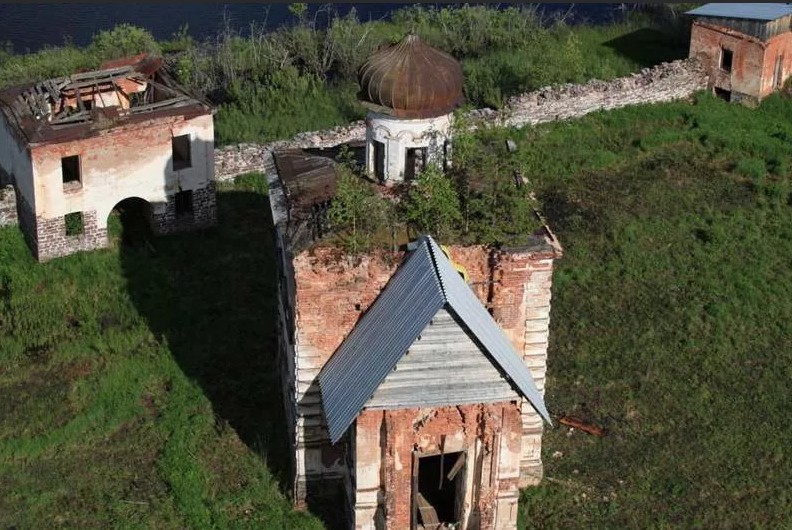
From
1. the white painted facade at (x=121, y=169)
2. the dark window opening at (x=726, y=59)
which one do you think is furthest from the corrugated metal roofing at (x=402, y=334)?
the dark window opening at (x=726, y=59)

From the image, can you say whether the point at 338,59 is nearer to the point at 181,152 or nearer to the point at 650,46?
the point at 650,46

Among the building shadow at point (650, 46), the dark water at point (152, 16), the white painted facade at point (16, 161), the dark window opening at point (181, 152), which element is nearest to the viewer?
the white painted facade at point (16, 161)

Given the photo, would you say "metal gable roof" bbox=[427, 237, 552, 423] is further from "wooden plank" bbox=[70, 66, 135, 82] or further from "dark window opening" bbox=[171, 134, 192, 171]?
"wooden plank" bbox=[70, 66, 135, 82]

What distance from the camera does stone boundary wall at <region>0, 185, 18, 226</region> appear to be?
2389cm

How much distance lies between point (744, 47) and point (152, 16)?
78.9ft

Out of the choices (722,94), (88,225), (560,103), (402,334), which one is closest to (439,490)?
(402,334)

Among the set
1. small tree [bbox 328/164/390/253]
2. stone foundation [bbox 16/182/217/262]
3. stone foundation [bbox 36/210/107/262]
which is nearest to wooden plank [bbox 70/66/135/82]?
stone foundation [bbox 16/182/217/262]

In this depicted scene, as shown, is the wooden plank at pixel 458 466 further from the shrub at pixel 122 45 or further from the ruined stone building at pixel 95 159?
the shrub at pixel 122 45

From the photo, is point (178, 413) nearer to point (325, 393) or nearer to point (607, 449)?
point (325, 393)

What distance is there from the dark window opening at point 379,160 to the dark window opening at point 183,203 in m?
8.33

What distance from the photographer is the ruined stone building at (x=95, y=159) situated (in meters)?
22.8

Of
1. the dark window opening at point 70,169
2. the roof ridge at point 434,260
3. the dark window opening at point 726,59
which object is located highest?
the roof ridge at point 434,260

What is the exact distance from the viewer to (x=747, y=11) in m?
29.8

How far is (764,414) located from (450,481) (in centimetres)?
571
